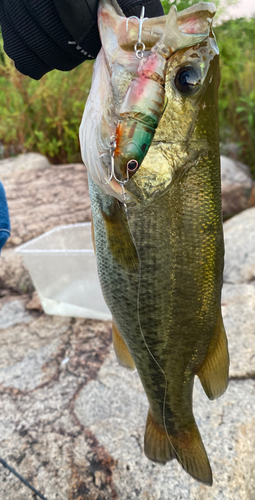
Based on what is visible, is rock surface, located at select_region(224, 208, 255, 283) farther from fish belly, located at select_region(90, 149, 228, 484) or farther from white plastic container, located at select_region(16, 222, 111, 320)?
fish belly, located at select_region(90, 149, 228, 484)

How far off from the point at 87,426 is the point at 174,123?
5.66 ft

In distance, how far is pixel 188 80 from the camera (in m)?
0.94

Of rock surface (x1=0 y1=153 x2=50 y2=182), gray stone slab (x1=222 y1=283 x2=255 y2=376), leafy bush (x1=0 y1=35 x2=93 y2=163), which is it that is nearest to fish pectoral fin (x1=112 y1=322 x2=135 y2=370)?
gray stone slab (x1=222 y1=283 x2=255 y2=376)

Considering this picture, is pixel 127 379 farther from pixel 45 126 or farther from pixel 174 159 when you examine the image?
pixel 45 126

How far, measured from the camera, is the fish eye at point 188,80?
933 millimetres

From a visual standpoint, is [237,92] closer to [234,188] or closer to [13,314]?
[234,188]

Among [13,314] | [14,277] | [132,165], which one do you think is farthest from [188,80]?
[14,277]

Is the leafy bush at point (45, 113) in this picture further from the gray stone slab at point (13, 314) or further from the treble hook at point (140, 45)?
the treble hook at point (140, 45)

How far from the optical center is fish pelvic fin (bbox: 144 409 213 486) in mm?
1370

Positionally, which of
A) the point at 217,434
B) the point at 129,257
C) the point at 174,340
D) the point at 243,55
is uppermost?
the point at 243,55

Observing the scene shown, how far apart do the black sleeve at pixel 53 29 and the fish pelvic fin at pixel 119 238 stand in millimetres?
435

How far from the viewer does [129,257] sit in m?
1.11

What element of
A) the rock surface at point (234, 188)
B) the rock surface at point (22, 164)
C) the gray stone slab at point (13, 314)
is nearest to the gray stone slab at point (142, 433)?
the gray stone slab at point (13, 314)

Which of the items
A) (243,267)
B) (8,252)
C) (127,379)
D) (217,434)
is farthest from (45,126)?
(217,434)
